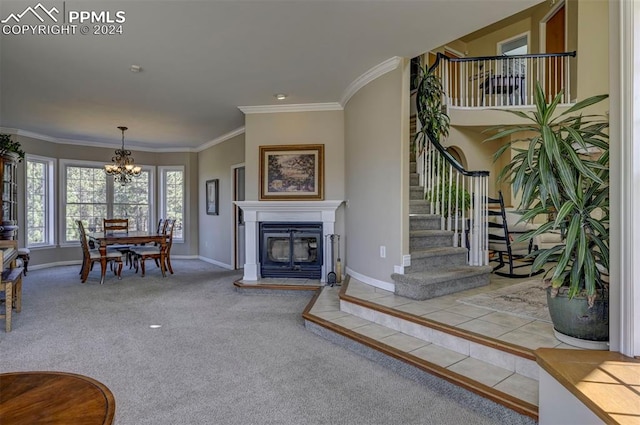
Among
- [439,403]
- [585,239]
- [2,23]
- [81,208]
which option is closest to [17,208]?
[81,208]

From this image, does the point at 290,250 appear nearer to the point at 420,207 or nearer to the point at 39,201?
the point at 420,207

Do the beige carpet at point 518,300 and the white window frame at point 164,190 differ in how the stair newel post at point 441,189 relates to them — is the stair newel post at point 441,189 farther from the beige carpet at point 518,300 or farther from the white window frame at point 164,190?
the white window frame at point 164,190

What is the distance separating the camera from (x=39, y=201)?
23.0 feet

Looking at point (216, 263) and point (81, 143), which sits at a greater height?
point (81, 143)

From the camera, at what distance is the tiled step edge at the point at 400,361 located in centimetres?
188

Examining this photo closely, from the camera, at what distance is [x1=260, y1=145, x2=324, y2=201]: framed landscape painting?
509cm

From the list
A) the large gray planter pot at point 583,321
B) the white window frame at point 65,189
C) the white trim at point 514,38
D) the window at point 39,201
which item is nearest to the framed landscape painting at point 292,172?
the large gray planter pot at point 583,321

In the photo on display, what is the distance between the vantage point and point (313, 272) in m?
5.09

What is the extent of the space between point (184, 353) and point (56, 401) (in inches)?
66.4

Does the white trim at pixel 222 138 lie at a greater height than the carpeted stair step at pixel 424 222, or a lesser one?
greater

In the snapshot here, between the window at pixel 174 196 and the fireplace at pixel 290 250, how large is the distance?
4.04 m

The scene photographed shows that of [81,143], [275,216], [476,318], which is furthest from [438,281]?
[81,143]

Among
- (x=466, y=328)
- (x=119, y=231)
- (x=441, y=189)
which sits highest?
(x=441, y=189)

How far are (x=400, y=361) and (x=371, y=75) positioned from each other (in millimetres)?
2938
